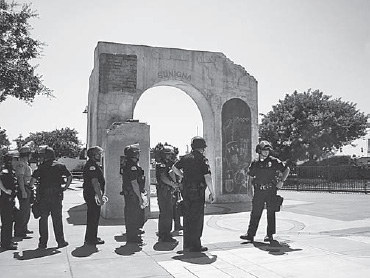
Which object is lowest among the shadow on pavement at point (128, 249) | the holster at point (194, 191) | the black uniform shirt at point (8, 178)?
the shadow on pavement at point (128, 249)

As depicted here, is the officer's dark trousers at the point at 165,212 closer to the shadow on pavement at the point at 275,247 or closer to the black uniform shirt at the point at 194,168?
the black uniform shirt at the point at 194,168

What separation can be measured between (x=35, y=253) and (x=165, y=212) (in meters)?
2.37

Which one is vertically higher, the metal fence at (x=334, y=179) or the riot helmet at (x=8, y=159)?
the riot helmet at (x=8, y=159)

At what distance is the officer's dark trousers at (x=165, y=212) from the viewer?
7285 mm

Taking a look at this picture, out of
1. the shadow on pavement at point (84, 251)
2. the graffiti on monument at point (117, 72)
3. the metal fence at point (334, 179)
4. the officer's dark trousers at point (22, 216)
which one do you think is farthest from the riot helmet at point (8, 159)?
the metal fence at point (334, 179)

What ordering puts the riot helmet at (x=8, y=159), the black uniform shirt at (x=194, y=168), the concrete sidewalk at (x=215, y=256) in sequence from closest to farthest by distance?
1. the concrete sidewalk at (x=215, y=256)
2. the black uniform shirt at (x=194, y=168)
3. the riot helmet at (x=8, y=159)

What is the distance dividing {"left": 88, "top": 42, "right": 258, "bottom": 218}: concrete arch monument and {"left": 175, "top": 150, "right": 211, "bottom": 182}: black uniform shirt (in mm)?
4873

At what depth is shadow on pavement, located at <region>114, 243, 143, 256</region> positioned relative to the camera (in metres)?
6.19

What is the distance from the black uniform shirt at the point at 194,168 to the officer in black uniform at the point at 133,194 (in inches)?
42.2

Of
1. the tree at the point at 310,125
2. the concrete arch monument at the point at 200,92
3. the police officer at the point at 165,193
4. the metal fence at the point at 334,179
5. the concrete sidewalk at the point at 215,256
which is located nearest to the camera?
the concrete sidewalk at the point at 215,256

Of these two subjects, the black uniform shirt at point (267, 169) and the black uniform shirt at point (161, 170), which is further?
the black uniform shirt at point (161, 170)

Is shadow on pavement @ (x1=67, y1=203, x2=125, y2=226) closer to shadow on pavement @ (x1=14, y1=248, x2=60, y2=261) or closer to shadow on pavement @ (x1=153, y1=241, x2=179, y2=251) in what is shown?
shadow on pavement @ (x1=153, y1=241, x2=179, y2=251)

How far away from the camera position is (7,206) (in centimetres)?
655

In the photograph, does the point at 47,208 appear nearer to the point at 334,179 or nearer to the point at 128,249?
the point at 128,249
